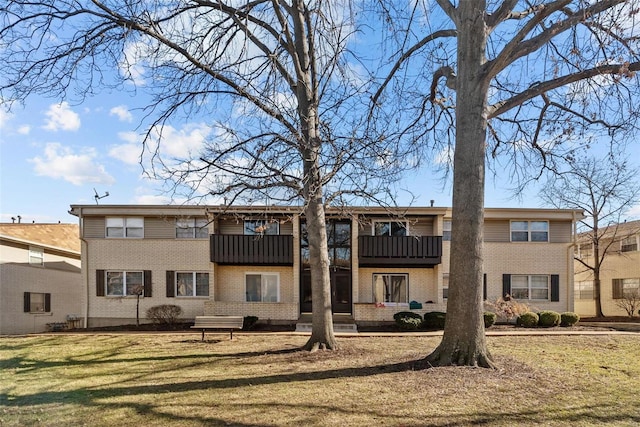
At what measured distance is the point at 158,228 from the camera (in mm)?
19750

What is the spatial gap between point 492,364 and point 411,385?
2032mm

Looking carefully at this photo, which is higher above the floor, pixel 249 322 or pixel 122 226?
pixel 122 226

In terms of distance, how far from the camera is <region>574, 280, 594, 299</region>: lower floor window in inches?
1131

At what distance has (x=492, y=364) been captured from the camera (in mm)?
8109

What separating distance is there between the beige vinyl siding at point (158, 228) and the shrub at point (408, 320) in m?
10.8

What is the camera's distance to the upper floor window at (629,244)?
24.7m

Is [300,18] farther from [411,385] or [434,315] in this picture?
[434,315]

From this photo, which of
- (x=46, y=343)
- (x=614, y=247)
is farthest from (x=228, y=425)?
(x=614, y=247)

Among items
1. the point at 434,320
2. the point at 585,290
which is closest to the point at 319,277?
the point at 434,320

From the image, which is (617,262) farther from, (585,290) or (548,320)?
(548,320)

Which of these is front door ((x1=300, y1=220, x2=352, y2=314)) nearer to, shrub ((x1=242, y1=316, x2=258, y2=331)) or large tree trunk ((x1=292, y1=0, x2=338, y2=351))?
shrub ((x1=242, y1=316, x2=258, y2=331))

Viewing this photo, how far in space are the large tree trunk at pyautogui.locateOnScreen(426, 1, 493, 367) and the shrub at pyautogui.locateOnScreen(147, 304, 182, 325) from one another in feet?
43.8

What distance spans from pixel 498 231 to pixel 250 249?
39.0 feet


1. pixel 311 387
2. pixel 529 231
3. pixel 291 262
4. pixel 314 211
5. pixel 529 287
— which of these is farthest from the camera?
pixel 529 231
